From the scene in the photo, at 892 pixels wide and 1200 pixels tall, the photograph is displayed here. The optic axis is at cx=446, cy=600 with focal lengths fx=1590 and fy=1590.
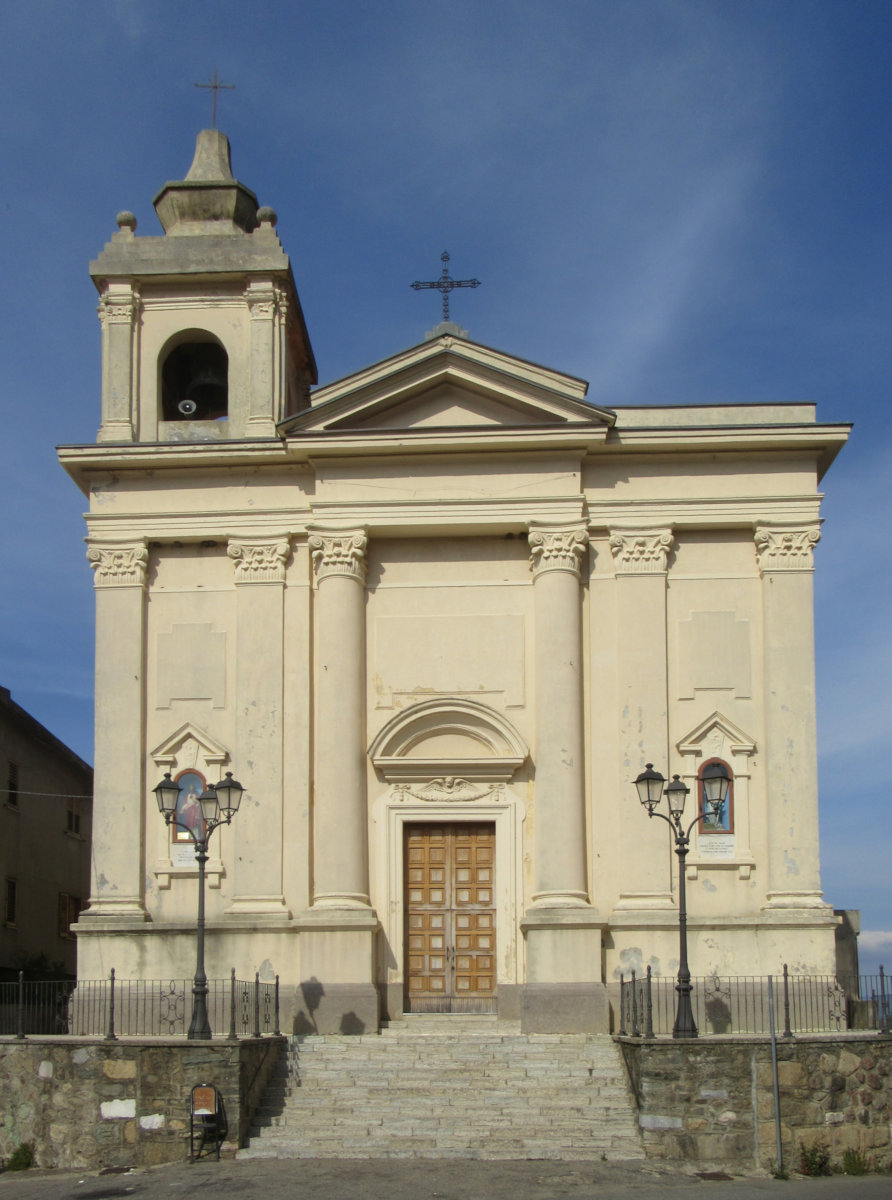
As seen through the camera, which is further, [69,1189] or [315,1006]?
[315,1006]

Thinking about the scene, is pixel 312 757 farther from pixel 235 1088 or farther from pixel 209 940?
pixel 235 1088

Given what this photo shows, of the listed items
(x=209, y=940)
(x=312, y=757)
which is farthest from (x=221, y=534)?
(x=209, y=940)

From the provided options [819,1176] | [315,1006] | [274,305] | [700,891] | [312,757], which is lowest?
[819,1176]

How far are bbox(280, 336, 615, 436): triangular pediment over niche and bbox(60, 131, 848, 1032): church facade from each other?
5 centimetres

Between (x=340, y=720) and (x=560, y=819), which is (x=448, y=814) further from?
(x=340, y=720)

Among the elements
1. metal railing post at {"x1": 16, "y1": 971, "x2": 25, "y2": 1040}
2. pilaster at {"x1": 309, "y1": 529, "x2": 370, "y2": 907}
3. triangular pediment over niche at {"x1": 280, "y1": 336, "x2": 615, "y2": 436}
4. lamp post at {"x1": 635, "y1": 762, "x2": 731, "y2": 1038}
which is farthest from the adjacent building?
lamp post at {"x1": 635, "y1": 762, "x2": 731, "y2": 1038}

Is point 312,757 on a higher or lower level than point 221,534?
lower

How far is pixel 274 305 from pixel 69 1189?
15598 millimetres

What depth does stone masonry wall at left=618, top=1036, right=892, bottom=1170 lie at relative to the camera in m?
19.4

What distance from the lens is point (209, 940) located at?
83.1ft

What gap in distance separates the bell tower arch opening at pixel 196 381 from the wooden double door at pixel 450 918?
28.6 feet

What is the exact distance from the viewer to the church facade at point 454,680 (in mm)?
25203

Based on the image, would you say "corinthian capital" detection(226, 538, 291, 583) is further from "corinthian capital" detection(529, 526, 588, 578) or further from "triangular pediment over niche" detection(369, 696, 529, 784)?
"corinthian capital" detection(529, 526, 588, 578)

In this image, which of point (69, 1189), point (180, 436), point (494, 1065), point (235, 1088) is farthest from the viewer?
point (180, 436)
